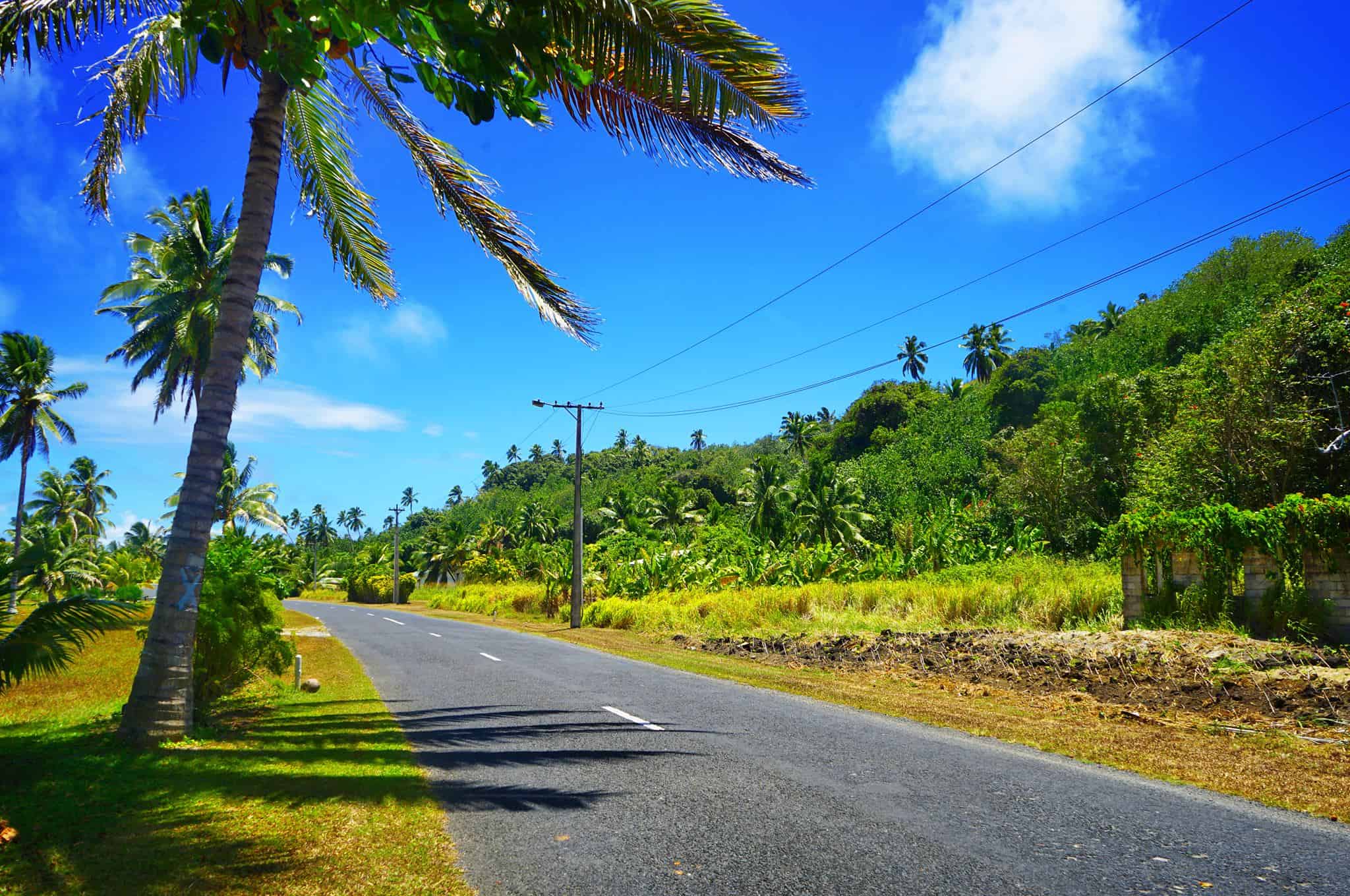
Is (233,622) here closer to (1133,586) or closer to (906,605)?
(1133,586)

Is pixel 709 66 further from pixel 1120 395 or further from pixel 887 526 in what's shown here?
pixel 887 526

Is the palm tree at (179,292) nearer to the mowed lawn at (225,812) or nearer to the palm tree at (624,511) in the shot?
the mowed lawn at (225,812)

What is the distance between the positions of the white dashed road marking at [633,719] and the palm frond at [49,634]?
5.41 m

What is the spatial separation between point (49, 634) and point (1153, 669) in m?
14.0

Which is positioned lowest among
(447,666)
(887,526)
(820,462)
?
(447,666)

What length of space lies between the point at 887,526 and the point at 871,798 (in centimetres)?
4973

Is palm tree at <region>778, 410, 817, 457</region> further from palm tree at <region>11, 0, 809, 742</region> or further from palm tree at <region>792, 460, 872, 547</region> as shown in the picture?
palm tree at <region>11, 0, 809, 742</region>

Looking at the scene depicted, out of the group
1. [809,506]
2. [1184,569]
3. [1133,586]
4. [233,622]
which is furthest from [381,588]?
[1184,569]

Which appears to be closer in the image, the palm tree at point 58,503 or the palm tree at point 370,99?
the palm tree at point 370,99

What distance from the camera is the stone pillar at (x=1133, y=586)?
616 inches

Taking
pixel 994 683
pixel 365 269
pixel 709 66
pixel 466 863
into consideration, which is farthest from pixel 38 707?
pixel 994 683

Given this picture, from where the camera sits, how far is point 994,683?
43.0 ft

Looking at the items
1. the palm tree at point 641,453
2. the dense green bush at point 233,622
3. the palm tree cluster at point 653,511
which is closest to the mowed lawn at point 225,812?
the dense green bush at point 233,622

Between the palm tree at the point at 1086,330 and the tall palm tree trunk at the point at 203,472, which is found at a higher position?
the palm tree at the point at 1086,330
